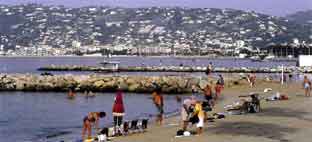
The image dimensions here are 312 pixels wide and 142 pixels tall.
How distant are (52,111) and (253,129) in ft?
61.7

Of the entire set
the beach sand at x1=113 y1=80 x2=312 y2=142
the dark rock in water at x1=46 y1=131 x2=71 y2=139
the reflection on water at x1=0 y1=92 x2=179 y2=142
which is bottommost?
the reflection on water at x1=0 y1=92 x2=179 y2=142

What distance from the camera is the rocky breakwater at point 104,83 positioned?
5072cm

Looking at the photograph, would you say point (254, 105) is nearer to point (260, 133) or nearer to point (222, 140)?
point (260, 133)

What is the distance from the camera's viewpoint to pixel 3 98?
4859cm

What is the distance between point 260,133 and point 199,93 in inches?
1100

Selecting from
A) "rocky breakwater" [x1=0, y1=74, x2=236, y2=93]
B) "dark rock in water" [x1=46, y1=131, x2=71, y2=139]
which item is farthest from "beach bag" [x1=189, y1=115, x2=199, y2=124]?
"rocky breakwater" [x1=0, y1=74, x2=236, y2=93]

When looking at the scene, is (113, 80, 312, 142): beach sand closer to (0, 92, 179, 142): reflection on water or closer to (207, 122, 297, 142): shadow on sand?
(207, 122, 297, 142): shadow on sand

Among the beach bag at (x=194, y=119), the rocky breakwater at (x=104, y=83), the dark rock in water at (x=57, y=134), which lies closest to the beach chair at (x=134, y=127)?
the beach bag at (x=194, y=119)

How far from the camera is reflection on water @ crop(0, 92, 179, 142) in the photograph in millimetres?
25531

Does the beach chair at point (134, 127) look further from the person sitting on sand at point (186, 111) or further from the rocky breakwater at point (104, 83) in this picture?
the rocky breakwater at point (104, 83)

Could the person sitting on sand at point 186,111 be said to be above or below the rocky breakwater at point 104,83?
above

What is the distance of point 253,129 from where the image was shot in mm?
20812

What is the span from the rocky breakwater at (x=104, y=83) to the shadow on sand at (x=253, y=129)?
89.5 feet

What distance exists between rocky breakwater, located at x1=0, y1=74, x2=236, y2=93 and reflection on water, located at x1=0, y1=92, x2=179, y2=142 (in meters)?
2.79
